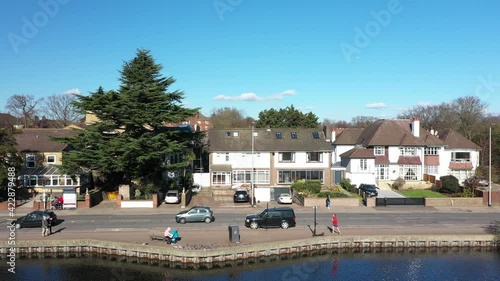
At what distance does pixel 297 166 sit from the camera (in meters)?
53.2

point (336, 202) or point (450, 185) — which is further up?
point (450, 185)

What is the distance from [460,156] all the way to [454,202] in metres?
18.5

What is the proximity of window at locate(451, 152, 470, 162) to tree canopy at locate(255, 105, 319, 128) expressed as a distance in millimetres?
31746

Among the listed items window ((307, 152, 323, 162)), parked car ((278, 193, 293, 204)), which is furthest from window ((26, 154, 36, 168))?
window ((307, 152, 323, 162))

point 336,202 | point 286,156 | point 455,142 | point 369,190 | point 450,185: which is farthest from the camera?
point 455,142

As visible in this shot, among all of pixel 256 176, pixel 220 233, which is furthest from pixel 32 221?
pixel 256 176

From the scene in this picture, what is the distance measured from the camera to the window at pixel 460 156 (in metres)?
59.4

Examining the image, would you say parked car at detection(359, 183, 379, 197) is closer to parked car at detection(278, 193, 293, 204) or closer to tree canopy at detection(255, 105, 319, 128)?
parked car at detection(278, 193, 293, 204)

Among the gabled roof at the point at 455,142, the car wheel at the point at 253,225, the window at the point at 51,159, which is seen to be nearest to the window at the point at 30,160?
the window at the point at 51,159

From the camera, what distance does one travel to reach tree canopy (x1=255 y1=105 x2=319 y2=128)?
8569 cm

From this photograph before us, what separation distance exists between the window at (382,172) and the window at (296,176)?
9.26 m

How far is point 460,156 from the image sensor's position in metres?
59.7

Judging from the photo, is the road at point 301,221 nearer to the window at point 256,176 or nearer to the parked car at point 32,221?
the parked car at point 32,221

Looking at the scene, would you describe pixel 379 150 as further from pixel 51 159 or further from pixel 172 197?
pixel 51 159
